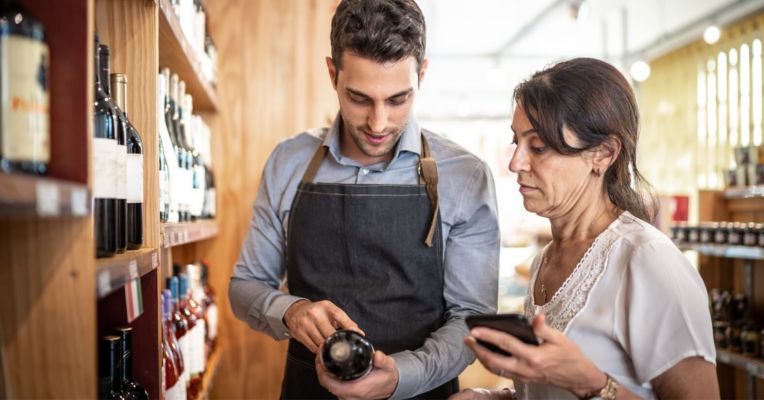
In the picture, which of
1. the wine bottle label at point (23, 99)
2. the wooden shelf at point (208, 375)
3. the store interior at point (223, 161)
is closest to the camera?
the wine bottle label at point (23, 99)

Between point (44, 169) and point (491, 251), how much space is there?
4.55ft

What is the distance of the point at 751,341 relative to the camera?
452 centimetres

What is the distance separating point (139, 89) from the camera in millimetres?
1646

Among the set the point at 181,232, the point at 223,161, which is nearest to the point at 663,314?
the point at 181,232

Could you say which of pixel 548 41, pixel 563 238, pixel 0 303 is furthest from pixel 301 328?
pixel 548 41

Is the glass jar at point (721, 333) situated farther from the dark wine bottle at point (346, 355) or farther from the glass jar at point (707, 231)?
the dark wine bottle at point (346, 355)

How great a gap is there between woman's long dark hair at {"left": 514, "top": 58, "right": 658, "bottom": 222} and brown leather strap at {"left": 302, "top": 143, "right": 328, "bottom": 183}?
0.70 m

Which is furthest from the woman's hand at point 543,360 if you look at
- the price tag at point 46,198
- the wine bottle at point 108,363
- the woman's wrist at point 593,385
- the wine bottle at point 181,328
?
the wine bottle at point 181,328

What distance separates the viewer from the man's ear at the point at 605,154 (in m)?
1.69

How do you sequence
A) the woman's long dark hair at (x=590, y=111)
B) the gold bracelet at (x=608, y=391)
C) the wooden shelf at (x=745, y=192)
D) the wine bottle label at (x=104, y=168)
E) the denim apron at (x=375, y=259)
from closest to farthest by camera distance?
the wine bottle label at (x=104, y=168)
the gold bracelet at (x=608, y=391)
the woman's long dark hair at (x=590, y=111)
the denim apron at (x=375, y=259)
the wooden shelf at (x=745, y=192)

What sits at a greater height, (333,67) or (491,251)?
(333,67)

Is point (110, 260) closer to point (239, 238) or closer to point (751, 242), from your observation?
point (239, 238)

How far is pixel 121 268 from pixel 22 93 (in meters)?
0.39

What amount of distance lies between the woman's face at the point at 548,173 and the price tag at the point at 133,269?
0.93 metres
